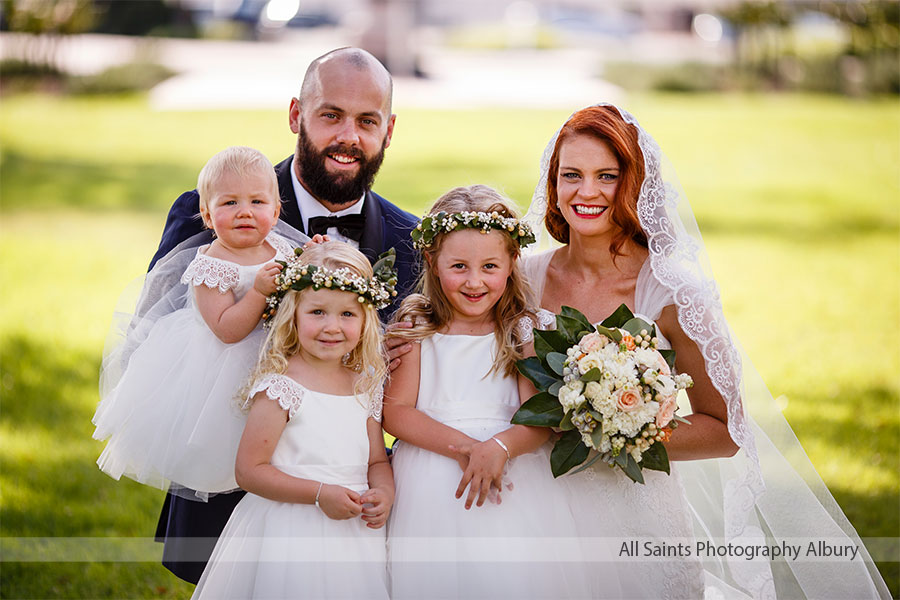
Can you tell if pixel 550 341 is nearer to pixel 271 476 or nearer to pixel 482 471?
pixel 482 471

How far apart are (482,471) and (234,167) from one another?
1522 millimetres

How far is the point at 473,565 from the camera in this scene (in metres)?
3.51

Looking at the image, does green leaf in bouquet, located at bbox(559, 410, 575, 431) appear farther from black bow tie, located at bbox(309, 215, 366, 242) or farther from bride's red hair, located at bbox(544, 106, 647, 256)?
black bow tie, located at bbox(309, 215, 366, 242)

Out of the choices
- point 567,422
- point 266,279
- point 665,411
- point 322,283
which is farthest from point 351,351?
point 665,411

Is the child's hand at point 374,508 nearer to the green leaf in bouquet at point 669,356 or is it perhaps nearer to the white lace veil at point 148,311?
the white lace veil at point 148,311

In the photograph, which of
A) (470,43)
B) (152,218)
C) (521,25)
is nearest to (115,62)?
(152,218)

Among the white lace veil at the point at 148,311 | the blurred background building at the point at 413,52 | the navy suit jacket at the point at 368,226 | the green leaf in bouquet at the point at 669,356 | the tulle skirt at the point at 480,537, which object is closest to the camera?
the tulle skirt at the point at 480,537

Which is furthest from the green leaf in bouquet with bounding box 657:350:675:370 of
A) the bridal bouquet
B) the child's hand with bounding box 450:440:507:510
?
the child's hand with bounding box 450:440:507:510

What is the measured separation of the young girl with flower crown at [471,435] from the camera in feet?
11.6

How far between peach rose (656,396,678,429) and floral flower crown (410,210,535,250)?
87 cm

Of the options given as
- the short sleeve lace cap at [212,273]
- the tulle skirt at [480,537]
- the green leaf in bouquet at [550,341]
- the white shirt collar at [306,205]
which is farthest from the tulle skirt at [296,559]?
the white shirt collar at [306,205]

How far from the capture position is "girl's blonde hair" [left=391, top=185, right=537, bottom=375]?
3795 mm

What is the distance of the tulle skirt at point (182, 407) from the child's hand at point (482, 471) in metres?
0.92

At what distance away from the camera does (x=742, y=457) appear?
160 inches
